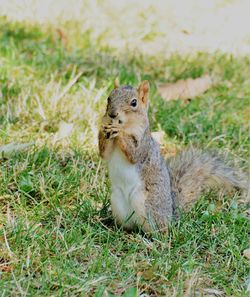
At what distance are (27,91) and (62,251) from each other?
1.55 m

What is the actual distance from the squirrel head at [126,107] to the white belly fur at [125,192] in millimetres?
131

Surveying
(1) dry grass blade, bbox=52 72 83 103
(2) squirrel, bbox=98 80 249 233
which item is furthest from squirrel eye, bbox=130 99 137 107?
(1) dry grass blade, bbox=52 72 83 103

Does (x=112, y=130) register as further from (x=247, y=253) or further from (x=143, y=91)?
(x=247, y=253)

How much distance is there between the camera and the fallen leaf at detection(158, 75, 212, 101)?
15.0 ft

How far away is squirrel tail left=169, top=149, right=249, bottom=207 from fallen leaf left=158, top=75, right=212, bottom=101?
0.98 meters

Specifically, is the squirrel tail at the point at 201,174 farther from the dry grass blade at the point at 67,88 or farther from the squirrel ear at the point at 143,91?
the dry grass blade at the point at 67,88

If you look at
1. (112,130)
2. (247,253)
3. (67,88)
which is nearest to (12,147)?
(67,88)

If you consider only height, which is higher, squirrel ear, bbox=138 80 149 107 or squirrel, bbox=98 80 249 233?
squirrel ear, bbox=138 80 149 107

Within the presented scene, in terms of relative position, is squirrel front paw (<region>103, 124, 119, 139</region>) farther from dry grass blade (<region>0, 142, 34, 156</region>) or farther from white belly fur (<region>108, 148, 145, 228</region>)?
dry grass blade (<region>0, 142, 34, 156</region>)

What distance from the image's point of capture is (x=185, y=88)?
465 cm

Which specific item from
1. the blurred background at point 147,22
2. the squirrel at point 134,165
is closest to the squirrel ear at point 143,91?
the squirrel at point 134,165

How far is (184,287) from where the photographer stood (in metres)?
2.67

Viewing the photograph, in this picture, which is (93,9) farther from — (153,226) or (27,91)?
(153,226)

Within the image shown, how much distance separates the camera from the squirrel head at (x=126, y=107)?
291 cm
